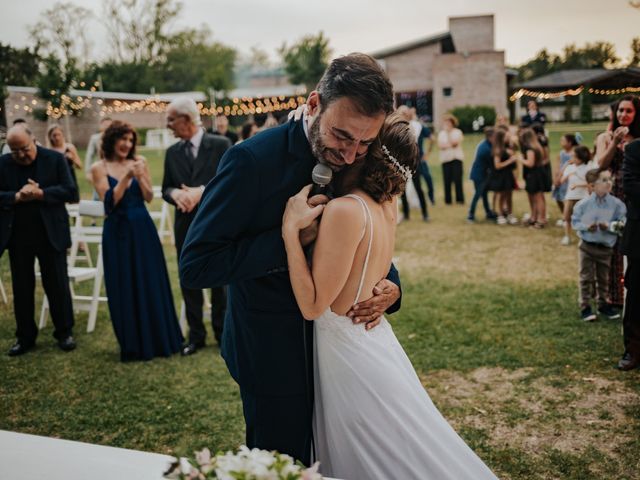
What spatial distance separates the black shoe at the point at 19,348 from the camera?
5.75 metres

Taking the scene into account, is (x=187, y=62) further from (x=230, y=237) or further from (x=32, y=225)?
(x=230, y=237)

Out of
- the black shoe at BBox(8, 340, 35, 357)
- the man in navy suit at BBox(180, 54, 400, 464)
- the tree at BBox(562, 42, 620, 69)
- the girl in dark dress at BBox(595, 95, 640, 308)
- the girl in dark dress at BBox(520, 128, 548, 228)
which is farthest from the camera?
the tree at BBox(562, 42, 620, 69)

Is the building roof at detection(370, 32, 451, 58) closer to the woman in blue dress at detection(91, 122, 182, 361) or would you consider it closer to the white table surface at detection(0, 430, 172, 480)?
the woman in blue dress at detection(91, 122, 182, 361)

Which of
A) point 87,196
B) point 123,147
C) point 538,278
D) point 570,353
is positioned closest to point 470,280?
point 538,278

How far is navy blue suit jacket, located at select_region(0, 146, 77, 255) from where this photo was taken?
5648 mm

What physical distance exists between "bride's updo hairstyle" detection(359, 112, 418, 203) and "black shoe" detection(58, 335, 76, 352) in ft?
15.4

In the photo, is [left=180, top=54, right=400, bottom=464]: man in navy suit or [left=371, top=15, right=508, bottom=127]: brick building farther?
[left=371, top=15, right=508, bottom=127]: brick building

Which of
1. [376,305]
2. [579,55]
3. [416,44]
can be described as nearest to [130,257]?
[376,305]

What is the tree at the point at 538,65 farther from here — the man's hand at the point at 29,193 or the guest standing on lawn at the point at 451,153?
the man's hand at the point at 29,193

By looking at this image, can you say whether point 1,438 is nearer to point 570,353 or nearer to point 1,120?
point 570,353

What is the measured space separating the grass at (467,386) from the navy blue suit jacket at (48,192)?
119 cm

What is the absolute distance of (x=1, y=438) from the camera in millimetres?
2041

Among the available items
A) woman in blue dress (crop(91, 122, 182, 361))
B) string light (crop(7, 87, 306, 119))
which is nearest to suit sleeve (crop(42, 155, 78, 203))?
woman in blue dress (crop(91, 122, 182, 361))

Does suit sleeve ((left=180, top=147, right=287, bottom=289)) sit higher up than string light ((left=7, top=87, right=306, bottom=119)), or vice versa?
string light ((left=7, top=87, right=306, bottom=119))
